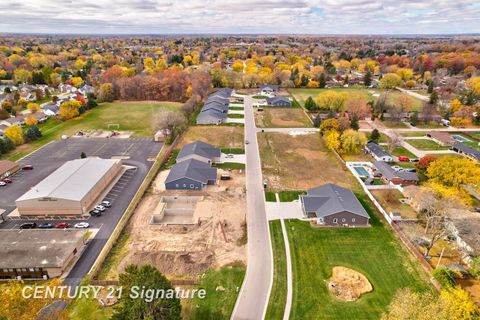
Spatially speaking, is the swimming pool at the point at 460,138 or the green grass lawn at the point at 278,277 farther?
the swimming pool at the point at 460,138

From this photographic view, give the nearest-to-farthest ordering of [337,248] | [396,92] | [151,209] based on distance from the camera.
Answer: [337,248]
[151,209]
[396,92]

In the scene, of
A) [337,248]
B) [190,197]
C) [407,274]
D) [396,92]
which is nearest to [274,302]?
[337,248]

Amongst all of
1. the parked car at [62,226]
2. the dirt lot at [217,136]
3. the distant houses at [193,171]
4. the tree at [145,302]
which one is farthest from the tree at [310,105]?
the tree at [145,302]

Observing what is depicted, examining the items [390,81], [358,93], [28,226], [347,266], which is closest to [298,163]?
[347,266]

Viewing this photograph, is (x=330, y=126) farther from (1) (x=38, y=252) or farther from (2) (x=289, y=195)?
(1) (x=38, y=252)

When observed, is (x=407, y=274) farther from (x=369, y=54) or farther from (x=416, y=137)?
(x=369, y=54)

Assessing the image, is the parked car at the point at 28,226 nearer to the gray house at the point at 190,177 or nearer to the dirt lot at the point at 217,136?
the gray house at the point at 190,177

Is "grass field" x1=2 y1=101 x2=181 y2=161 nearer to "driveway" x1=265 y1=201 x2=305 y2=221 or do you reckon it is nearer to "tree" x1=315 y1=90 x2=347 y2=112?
"driveway" x1=265 y1=201 x2=305 y2=221

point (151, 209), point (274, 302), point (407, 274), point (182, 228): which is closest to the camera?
point (274, 302)
